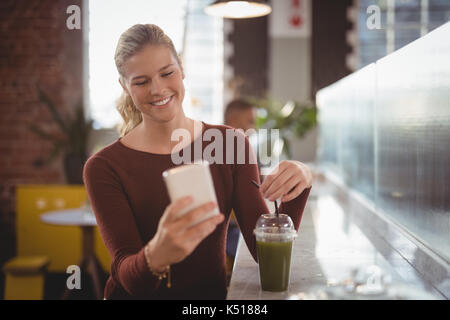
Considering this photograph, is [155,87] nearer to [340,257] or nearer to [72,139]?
[340,257]

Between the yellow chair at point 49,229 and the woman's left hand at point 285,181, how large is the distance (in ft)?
11.2

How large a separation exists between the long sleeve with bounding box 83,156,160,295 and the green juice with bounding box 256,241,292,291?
0.76 feet

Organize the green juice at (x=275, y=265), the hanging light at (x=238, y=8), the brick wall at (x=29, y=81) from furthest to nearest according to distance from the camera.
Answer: the brick wall at (x=29, y=81) → the hanging light at (x=238, y=8) → the green juice at (x=275, y=265)

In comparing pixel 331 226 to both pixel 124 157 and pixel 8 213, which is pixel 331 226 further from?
pixel 8 213

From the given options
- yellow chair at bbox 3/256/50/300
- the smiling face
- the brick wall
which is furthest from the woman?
the brick wall

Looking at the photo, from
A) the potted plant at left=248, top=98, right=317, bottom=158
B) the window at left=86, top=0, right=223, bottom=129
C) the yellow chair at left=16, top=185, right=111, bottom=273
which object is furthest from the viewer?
the potted plant at left=248, top=98, right=317, bottom=158

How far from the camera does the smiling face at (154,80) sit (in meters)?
1.24

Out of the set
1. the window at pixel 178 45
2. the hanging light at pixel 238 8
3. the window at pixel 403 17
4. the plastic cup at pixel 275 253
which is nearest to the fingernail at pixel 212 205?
the plastic cup at pixel 275 253

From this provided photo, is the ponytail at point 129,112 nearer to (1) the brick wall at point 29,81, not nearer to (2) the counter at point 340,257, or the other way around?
(2) the counter at point 340,257

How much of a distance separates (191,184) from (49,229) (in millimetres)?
3825

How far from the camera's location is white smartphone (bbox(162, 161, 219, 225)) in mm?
839

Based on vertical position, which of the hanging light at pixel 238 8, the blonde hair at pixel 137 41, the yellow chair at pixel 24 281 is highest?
the hanging light at pixel 238 8

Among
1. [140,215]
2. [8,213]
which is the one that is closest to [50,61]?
[8,213]

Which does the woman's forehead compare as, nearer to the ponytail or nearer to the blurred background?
the ponytail
